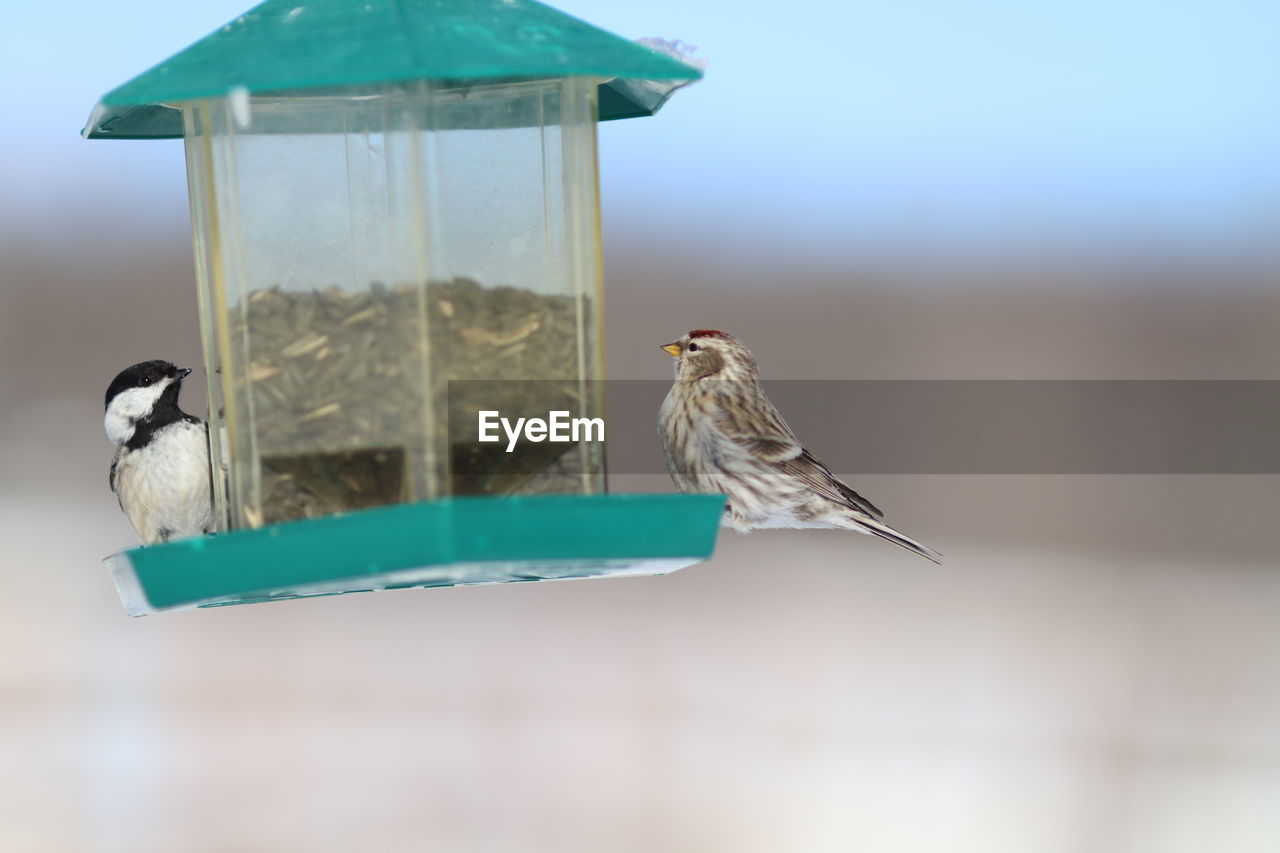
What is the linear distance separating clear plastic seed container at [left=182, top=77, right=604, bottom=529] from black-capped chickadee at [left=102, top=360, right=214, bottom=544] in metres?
0.28

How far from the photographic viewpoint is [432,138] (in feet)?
8.89

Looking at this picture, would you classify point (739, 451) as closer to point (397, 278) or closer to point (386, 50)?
point (397, 278)

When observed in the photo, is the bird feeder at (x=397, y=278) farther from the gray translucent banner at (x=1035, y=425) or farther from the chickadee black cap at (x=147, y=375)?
the gray translucent banner at (x=1035, y=425)

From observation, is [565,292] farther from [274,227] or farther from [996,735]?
[996,735]

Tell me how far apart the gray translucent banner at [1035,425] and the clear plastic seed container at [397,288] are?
5.07 m

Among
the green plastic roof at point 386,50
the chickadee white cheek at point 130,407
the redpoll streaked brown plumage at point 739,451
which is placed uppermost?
the green plastic roof at point 386,50

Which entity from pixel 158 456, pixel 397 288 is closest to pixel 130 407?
pixel 158 456

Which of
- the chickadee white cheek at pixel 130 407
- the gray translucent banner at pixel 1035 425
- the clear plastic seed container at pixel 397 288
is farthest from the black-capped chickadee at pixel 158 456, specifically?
the gray translucent banner at pixel 1035 425

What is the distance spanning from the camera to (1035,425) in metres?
9.55

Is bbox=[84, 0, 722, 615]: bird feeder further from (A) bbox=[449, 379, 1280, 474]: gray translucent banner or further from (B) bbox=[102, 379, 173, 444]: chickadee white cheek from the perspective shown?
(A) bbox=[449, 379, 1280, 474]: gray translucent banner

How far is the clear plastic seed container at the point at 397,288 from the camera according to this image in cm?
268

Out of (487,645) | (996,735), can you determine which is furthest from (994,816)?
(487,645)

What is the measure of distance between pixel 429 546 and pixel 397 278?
64cm

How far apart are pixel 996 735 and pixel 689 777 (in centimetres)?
206
